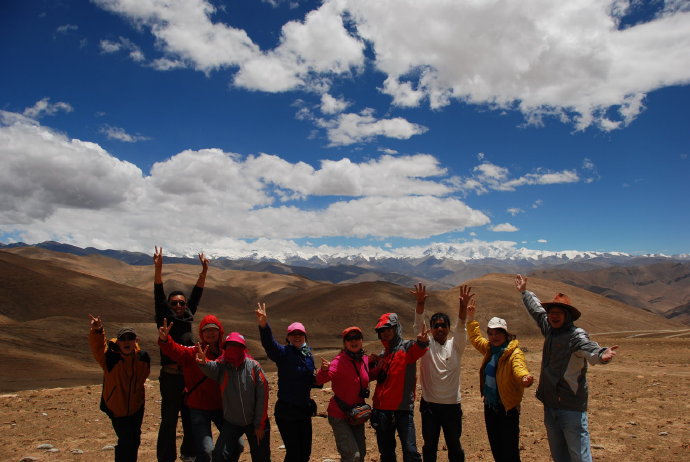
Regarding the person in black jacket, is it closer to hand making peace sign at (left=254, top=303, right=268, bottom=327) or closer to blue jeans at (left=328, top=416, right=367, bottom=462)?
hand making peace sign at (left=254, top=303, right=268, bottom=327)

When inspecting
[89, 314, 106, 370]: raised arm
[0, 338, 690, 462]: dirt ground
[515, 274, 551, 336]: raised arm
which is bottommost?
[0, 338, 690, 462]: dirt ground

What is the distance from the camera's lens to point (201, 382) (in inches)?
229

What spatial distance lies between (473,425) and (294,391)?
5763mm

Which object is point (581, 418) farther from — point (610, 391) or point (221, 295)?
Result: point (221, 295)

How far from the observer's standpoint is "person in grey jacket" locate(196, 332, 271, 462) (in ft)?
18.0

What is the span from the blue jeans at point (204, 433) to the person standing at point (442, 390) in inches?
92.6

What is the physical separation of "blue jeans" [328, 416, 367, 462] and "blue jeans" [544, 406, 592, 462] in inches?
89.6

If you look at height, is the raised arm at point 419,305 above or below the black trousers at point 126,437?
above

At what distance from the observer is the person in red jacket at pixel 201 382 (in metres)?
5.69

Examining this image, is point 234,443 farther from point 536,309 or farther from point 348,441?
point 536,309

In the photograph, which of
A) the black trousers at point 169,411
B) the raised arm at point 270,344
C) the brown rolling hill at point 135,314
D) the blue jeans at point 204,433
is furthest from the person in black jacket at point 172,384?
the brown rolling hill at point 135,314

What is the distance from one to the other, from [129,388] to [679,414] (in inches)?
431

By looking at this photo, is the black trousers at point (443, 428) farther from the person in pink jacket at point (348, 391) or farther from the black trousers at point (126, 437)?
the black trousers at point (126, 437)

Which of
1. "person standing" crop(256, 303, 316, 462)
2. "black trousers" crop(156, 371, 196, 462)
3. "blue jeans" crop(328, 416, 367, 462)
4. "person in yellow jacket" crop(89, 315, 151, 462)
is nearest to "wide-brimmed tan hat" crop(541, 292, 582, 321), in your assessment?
"blue jeans" crop(328, 416, 367, 462)
